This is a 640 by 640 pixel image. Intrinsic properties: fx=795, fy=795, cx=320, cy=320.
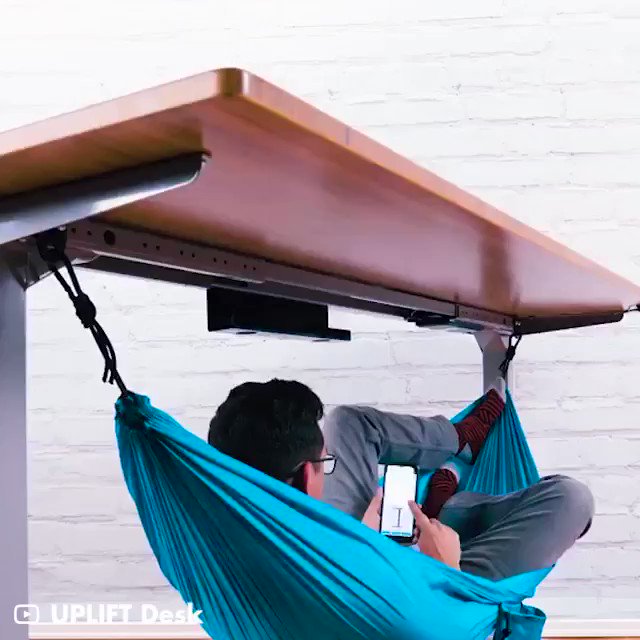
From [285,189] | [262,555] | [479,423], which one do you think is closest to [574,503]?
[479,423]

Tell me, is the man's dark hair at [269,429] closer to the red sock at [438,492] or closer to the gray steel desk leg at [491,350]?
the red sock at [438,492]

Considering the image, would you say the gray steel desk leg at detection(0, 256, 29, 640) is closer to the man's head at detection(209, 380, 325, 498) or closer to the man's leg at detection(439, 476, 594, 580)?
the man's head at detection(209, 380, 325, 498)

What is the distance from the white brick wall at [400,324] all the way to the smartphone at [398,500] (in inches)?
22.1

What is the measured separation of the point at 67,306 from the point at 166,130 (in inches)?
56.4

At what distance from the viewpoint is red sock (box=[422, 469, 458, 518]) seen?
1325 mm

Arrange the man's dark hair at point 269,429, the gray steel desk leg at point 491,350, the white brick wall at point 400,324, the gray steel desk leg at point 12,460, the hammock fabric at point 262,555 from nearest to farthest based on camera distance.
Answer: the gray steel desk leg at point 12,460, the hammock fabric at point 262,555, the man's dark hair at point 269,429, the gray steel desk leg at point 491,350, the white brick wall at point 400,324

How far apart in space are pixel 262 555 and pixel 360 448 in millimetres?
477

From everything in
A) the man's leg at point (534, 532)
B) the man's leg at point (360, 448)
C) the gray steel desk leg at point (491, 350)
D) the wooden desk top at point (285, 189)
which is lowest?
the man's leg at point (534, 532)

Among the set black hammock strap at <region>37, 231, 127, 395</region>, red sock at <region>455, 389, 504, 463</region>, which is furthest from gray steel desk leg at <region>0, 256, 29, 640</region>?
red sock at <region>455, 389, 504, 463</region>

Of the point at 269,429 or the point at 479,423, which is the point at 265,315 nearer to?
the point at 269,429

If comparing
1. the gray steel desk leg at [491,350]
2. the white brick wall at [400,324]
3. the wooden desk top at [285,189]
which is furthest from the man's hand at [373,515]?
the white brick wall at [400,324]

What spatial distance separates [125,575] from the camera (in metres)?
1.77

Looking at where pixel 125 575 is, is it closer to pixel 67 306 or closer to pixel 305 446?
pixel 67 306

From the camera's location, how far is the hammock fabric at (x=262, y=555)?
657mm
